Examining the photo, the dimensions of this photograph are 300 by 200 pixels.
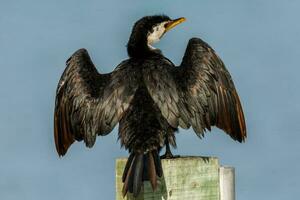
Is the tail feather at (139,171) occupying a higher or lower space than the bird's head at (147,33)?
lower

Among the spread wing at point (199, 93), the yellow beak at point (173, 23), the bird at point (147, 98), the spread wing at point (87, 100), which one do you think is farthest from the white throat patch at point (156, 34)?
the spread wing at point (87, 100)

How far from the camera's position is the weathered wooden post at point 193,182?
19.5ft

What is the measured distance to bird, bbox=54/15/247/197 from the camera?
800 cm

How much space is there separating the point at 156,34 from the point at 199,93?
1.34 metres

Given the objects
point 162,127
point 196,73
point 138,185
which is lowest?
point 138,185

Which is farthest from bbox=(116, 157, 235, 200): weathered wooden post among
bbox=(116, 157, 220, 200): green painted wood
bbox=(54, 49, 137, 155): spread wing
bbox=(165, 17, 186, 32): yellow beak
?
bbox=(165, 17, 186, 32): yellow beak

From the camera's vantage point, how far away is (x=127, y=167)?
6.67 metres

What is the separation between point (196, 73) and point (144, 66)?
25.2 inches

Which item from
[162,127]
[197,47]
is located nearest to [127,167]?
[162,127]

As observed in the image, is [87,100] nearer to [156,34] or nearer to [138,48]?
[138,48]

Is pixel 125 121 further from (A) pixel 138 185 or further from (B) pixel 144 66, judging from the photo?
(A) pixel 138 185

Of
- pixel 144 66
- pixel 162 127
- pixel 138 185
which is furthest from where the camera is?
pixel 144 66

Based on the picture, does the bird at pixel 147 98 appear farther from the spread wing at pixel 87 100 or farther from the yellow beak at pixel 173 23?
the yellow beak at pixel 173 23

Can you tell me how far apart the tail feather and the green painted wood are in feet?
0.24
